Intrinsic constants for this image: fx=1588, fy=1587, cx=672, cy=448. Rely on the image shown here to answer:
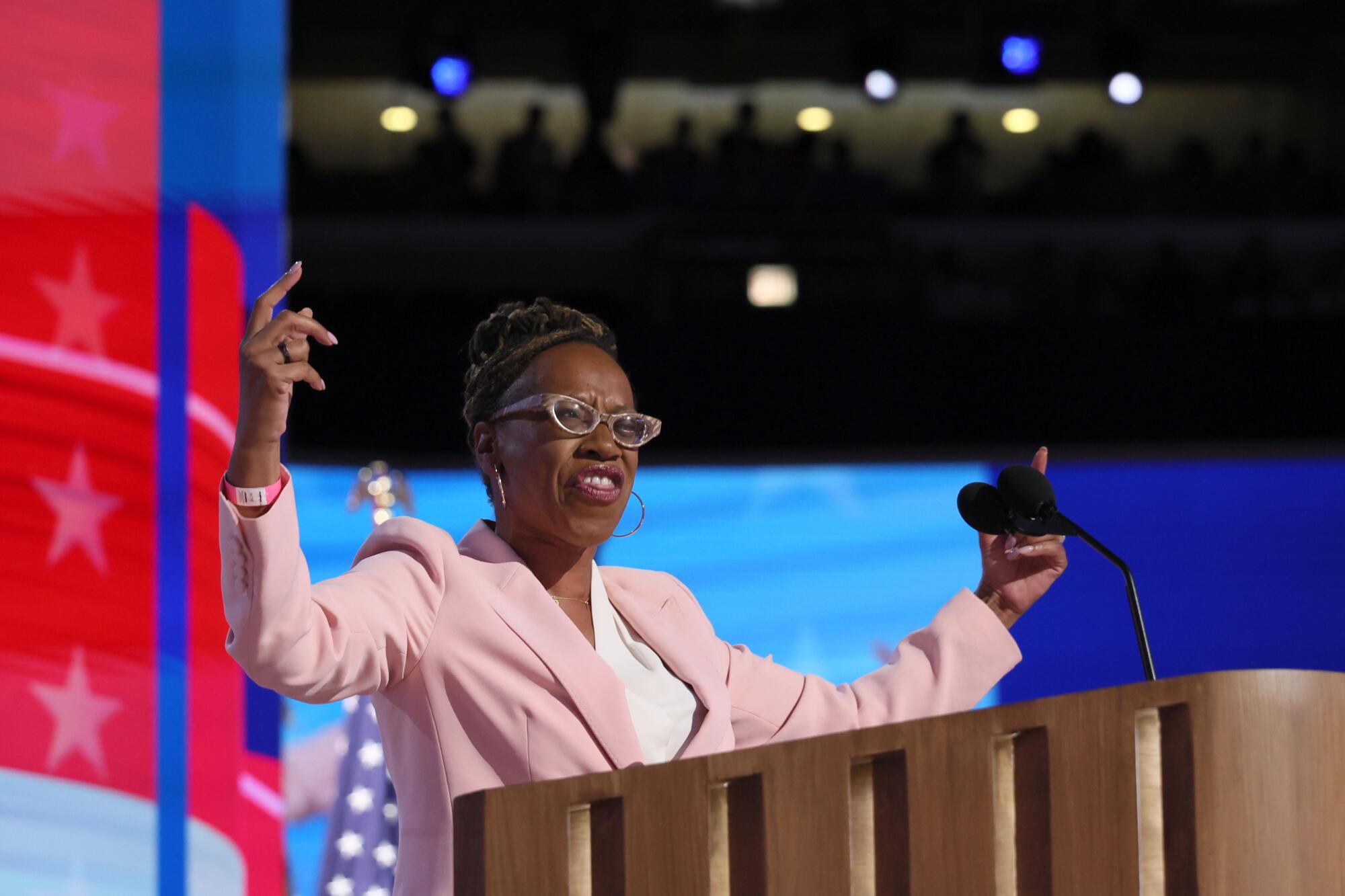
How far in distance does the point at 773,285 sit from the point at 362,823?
372 cm

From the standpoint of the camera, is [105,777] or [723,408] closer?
[105,777]

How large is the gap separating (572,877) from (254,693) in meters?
1.42

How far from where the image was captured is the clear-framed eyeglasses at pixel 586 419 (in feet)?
5.41

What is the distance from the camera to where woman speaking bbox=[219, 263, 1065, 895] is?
1.35 metres

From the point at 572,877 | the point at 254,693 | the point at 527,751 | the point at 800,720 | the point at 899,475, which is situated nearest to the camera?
the point at 572,877

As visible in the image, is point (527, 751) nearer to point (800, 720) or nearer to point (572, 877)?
point (572, 877)

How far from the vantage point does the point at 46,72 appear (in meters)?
2.16

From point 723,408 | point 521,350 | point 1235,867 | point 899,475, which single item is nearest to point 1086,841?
point 1235,867

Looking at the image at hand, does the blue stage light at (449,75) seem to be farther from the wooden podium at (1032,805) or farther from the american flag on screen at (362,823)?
the wooden podium at (1032,805)

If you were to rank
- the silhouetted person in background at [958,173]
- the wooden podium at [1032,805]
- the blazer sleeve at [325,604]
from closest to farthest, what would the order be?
the wooden podium at [1032,805] < the blazer sleeve at [325,604] < the silhouetted person in background at [958,173]

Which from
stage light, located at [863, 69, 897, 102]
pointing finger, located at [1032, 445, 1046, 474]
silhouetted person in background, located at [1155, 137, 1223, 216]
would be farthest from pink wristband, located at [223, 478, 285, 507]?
silhouetted person in background, located at [1155, 137, 1223, 216]

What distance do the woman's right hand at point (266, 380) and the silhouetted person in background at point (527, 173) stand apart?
20.9ft

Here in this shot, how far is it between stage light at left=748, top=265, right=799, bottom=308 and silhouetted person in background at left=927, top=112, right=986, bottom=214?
158 centimetres

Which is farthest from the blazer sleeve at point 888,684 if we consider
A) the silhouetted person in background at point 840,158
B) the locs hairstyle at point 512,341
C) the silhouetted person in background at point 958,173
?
the silhouetted person in background at point 958,173
